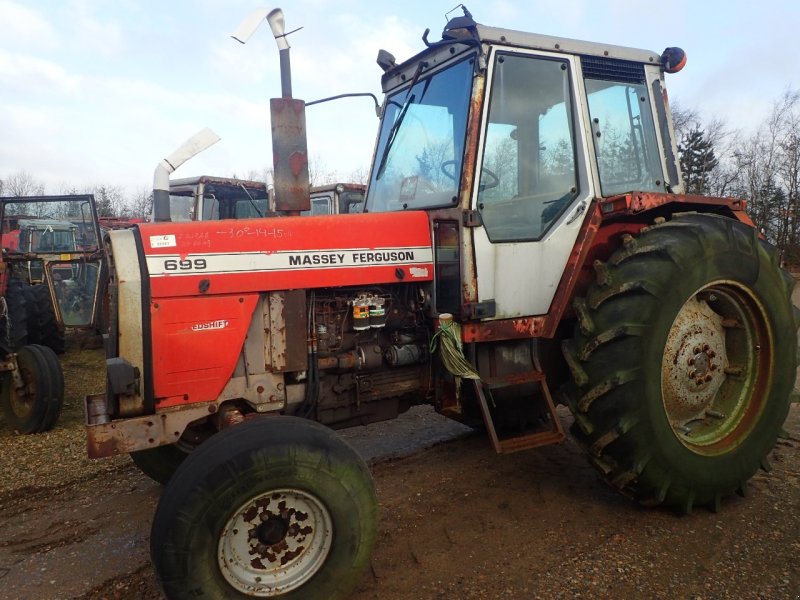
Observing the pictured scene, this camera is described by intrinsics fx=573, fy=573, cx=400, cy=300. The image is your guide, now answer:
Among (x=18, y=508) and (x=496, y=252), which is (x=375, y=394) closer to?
(x=496, y=252)

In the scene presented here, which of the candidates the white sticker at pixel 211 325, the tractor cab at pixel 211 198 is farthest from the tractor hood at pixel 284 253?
the tractor cab at pixel 211 198

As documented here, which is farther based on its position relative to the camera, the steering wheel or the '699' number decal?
the steering wheel

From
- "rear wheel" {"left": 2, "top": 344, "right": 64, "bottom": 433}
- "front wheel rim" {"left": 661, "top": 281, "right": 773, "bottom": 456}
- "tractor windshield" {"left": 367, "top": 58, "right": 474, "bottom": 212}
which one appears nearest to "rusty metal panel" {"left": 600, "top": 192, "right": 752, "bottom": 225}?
"front wheel rim" {"left": 661, "top": 281, "right": 773, "bottom": 456}

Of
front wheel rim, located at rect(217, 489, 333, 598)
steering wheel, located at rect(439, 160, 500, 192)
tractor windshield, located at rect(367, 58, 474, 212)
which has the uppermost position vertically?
tractor windshield, located at rect(367, 58, 474, 212)

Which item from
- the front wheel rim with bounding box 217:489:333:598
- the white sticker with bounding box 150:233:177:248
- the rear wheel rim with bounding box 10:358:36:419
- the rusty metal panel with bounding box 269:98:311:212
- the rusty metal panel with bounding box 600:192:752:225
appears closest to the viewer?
the front wheel rim with bounding box 217:489:333:598

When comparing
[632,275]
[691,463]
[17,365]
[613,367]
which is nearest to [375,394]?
[613,367]

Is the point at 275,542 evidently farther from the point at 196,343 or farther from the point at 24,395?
the point at 24,395

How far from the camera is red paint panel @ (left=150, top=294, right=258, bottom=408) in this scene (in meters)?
2.58

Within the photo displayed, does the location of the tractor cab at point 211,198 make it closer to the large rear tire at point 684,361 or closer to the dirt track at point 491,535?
the dirt track at point 491,535

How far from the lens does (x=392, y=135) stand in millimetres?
3596

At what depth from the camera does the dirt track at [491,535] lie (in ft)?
8.49

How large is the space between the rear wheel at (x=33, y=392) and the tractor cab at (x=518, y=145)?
362cm

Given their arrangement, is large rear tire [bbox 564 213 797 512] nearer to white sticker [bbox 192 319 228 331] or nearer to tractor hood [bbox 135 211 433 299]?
tractor hood [bbox 135 211 433 299]

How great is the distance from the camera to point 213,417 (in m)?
2.83
